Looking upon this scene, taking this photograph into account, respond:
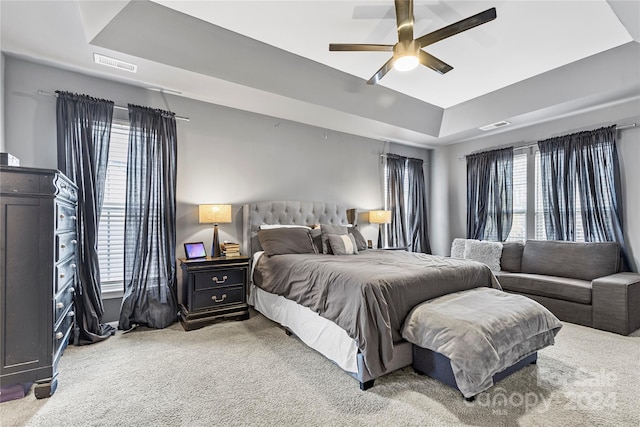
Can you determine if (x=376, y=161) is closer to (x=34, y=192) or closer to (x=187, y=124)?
(x=187, y=124)

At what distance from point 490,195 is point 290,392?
4.75m

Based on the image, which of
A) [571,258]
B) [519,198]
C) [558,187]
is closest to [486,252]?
[571,258]

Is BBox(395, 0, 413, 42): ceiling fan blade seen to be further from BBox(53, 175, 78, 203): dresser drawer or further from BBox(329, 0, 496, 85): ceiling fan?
BBox(53, 175, 78, 203): dresser drawer

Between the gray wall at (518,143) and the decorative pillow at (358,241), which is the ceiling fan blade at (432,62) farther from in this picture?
the gray wall at (518,143)

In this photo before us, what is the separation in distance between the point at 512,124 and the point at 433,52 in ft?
6.99

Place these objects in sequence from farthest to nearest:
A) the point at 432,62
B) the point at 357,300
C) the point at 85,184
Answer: the point at 85,184 → the point at 432,62 → the point at 357,300

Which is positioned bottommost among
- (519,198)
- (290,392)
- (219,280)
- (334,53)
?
(290,392)

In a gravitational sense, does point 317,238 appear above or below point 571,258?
above

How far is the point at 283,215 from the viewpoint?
435cm

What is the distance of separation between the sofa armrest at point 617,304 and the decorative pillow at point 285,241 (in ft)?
10.4

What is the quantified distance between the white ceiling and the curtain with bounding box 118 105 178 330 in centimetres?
61

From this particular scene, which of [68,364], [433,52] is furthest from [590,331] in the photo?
[68,364]

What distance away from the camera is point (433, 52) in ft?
11.3

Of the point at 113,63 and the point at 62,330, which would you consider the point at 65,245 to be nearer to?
the point at 62,330
